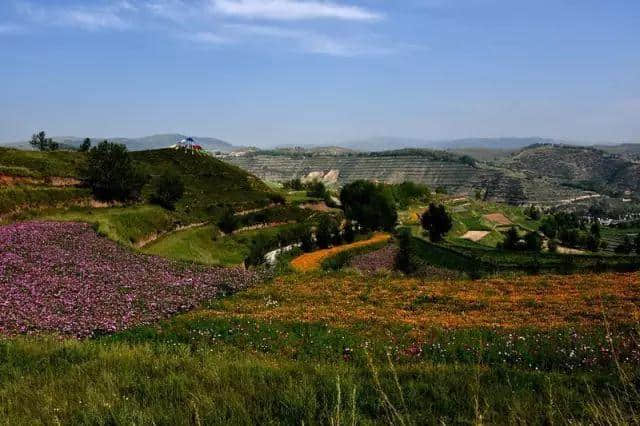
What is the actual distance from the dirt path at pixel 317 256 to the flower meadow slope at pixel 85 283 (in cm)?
1307

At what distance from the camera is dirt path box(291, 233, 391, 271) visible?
136ft

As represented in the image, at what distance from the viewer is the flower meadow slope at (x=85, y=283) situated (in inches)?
590

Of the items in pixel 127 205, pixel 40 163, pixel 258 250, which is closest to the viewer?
pixel 258 250

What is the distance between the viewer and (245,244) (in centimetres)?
5600

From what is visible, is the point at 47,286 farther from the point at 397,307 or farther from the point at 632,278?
the point at 632,278

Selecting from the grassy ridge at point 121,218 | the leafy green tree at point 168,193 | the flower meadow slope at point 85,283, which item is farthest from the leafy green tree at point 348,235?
the flower meadow slope at point 85,283

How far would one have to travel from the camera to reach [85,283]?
20.0 m

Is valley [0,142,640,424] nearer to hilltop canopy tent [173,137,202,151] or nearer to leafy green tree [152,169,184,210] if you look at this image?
leafy green tree [152,169,184,210]

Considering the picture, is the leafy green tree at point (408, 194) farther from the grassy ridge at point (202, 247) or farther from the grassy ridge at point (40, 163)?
the grassy ridge at point (40, 163)

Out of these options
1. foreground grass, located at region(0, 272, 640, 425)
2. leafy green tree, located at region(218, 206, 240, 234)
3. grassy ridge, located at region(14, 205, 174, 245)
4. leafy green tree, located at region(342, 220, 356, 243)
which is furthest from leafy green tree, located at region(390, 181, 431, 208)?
foreground grass, located at region(0, 272, 640, 425)

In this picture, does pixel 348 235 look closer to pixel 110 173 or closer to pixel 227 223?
pixel 227 223

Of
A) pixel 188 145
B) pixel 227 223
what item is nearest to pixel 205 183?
pixel 188 145

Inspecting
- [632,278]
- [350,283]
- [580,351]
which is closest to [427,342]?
[580,351]

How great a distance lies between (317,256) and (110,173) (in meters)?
25.8
